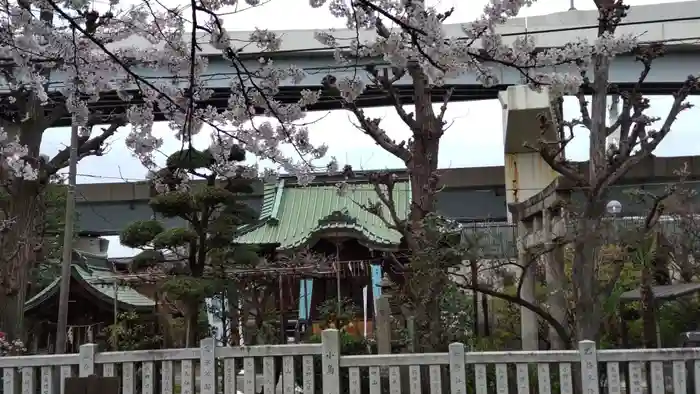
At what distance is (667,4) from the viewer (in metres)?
15.4

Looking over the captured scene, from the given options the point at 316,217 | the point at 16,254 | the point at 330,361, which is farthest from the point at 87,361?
the point at 316,217

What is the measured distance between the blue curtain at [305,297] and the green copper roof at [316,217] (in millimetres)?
958

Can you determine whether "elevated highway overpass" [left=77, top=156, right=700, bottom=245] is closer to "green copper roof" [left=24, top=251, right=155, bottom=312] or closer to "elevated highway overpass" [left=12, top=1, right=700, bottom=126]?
"green copper roof" [left=24, top=251, right=155, bottom=312]

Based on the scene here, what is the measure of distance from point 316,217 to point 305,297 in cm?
342

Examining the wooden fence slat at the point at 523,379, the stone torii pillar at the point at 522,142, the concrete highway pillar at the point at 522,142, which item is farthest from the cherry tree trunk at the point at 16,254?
the concrete highway pillar at the point at 522,142

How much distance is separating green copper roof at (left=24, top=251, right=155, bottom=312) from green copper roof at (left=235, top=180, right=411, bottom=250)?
3589 millimetres

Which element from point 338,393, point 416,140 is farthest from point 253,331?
point 338,393

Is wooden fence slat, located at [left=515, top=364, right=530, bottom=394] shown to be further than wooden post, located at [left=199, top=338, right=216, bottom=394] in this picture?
No

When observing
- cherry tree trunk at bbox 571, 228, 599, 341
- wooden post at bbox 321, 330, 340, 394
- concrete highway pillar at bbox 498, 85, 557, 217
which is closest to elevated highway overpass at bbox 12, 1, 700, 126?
concrete highway pillar at bbox 498, 85, 557, 217

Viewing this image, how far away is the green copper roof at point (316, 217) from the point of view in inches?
594

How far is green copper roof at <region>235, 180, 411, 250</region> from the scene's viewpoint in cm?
1509

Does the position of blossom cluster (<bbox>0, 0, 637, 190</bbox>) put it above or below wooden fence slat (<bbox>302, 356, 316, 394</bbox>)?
above

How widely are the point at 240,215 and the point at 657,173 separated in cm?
1549

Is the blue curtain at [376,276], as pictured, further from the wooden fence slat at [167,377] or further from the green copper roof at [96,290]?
the wooden fence slat at [167,377]
